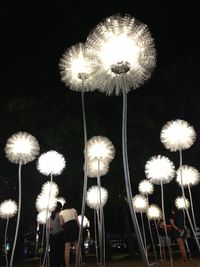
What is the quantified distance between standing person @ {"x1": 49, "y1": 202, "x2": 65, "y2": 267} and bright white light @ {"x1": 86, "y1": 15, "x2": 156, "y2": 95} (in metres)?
4.53

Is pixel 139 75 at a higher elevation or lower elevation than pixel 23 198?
lower

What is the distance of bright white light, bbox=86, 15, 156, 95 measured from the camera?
470cm

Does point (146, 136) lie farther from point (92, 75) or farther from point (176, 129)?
point (92, 75)

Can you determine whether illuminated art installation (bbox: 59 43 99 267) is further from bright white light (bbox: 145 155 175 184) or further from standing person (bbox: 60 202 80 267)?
standing person (bbox: 60 202 80 267)

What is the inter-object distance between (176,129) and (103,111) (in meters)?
10.3

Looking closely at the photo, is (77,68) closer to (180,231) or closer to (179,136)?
(179,136)

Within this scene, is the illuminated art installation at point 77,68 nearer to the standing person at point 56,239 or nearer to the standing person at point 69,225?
the standing person at point 56,239

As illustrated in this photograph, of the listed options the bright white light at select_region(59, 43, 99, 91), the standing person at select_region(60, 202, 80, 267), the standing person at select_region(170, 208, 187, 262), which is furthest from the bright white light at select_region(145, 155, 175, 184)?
the standing person at select_region(170, 208, 187, 262)

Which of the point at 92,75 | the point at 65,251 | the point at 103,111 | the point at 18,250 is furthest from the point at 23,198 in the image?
Answer: the point at 92,75

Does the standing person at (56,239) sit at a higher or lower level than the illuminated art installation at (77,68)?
lower

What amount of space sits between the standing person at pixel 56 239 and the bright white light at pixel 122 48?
178 inches

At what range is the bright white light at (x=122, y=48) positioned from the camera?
4.70 meters

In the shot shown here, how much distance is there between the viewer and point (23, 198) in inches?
862

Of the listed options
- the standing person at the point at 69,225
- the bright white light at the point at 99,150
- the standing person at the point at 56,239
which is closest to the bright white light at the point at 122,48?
the bright white light at the point at 99,150
